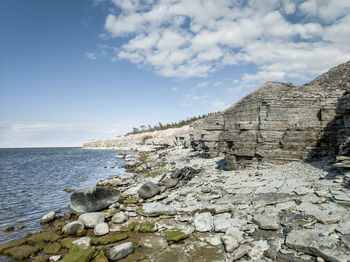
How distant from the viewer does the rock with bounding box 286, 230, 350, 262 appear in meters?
4.68

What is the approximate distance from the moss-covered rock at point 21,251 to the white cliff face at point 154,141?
94.3 ft

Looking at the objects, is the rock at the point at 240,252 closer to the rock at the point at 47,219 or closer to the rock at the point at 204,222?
the rock at the point at 204,222

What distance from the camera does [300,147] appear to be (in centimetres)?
1269

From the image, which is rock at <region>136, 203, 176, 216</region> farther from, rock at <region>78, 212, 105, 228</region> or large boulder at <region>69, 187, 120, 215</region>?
large boulder at <region>69, 187, 120, 215</region>

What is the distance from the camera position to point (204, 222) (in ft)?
23.9

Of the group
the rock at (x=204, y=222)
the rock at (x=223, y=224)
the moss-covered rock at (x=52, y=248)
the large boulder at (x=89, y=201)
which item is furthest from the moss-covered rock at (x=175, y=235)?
the large boulder at (x=89, y=201)

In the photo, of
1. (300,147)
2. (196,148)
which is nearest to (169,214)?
(300,147)

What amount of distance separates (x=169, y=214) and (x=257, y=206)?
3.50 metres

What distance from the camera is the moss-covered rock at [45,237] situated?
8.04 m

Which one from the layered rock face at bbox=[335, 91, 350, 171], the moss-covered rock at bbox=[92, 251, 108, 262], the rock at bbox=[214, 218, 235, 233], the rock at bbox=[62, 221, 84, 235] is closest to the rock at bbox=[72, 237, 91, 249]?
the moss-covered rock at bbox=[92, 251, 108, 262]

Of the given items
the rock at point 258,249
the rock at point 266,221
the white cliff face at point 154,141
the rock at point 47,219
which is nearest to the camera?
the rock at point 258,249

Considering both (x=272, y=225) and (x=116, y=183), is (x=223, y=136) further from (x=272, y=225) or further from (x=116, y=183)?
(x=272, y=225)

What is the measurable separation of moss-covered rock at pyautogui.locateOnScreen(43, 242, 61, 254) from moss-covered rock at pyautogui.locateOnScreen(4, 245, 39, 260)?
12.9 inches

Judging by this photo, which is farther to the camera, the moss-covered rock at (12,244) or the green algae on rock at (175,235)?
the moss-covered rock at (12,244)
